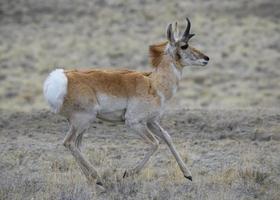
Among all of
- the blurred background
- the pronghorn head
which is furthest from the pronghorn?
the blurred background

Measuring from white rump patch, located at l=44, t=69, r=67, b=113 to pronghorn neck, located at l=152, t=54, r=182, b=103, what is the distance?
146 cm

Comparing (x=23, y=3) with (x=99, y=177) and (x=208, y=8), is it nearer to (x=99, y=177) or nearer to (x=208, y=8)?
(x=208, y=8)

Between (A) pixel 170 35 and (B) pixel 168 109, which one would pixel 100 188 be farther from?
(B) pixel 168 109

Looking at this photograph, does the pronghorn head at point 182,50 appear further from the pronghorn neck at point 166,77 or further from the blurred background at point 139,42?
the blurred background at point 139,42

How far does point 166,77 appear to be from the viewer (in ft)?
34.1

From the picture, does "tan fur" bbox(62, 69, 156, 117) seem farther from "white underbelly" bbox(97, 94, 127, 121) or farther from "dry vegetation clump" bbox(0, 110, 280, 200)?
"dry vegetation clump" bbox(0, 110, 280, 200)

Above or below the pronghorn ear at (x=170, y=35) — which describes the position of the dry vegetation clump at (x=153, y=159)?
below

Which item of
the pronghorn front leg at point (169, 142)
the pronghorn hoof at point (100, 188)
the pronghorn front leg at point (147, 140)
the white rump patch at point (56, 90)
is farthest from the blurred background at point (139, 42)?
the pronghorn hoof at point (100, 188)

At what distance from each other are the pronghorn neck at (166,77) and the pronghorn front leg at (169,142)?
388 millimetres

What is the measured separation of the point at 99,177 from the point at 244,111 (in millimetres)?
5952

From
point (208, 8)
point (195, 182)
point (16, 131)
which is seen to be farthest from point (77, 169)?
point (208, 8)

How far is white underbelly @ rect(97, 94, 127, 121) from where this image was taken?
977 cm

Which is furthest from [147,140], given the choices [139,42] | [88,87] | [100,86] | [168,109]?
[139,42]

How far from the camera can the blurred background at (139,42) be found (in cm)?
2438
